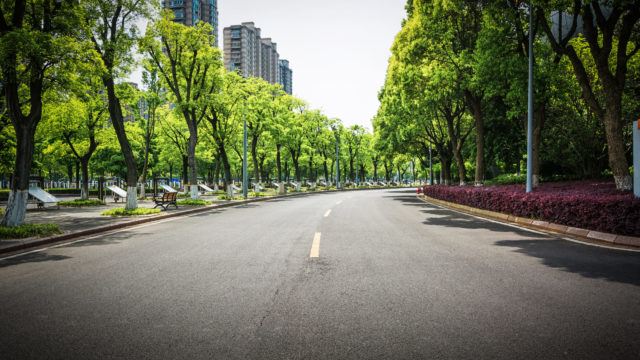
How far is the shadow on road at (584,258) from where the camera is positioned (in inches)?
210

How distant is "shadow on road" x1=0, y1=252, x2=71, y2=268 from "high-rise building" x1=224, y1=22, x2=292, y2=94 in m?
115

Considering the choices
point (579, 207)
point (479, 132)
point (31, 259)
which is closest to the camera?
point (31, 259)

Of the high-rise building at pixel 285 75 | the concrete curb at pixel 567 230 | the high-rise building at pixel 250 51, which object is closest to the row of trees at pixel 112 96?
the concrete curb at pixel 567 230

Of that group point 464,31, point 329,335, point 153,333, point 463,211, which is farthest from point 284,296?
point 464,31

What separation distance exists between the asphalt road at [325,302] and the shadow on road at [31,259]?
22 millimetres

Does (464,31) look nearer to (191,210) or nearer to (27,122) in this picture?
(191,210)

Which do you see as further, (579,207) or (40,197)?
(40,197)

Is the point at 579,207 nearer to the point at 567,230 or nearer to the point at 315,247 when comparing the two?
the point at 567,230

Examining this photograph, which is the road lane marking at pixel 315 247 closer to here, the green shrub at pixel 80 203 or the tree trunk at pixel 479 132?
the tree trunk at pixel 479 132

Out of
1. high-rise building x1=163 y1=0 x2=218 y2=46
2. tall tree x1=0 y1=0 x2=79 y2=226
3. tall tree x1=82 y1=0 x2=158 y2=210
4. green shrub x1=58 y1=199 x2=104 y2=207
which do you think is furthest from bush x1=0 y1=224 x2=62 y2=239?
high-rise building x1=163 y1=0 x2=218 y2=46

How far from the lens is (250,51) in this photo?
131 m

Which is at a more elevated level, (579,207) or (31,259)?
(579,207)

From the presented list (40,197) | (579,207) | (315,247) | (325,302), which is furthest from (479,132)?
(40,197)

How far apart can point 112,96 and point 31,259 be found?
10708 millimetres
